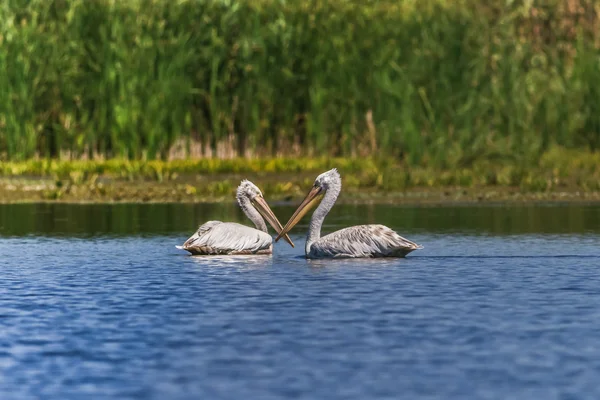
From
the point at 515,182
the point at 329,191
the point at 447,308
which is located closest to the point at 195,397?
the point at 447,308

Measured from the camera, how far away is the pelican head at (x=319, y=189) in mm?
15469

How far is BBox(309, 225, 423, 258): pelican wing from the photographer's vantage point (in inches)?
550

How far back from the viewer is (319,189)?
614 inches

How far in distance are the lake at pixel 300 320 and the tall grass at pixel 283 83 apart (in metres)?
8.45

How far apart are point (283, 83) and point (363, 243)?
42.7 feet

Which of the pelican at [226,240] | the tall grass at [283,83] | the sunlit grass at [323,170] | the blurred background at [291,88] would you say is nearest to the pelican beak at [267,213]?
the pelican at [226,240]

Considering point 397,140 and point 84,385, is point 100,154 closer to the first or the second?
point 397,140

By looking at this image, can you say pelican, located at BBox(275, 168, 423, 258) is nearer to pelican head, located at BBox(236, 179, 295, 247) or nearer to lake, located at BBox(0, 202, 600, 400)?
lake, located at BBox(0, 202, 600, 400)

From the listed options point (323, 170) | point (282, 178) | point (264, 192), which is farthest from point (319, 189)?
point (323, 170)

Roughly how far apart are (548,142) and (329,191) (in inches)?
439

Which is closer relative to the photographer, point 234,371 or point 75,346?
point 234,371

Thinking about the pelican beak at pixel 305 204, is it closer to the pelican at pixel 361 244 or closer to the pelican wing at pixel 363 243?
the pelican at pixel 361 244

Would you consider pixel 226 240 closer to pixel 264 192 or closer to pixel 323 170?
pixel 264 192

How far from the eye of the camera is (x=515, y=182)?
79.5ft
